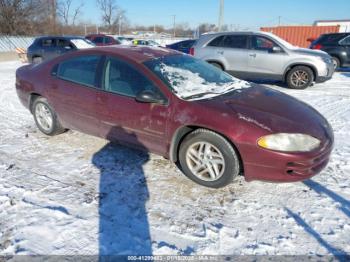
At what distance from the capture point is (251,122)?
297 cm

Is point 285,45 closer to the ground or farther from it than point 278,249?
farther from it

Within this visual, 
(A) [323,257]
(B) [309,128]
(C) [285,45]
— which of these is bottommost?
(A) [323,257]

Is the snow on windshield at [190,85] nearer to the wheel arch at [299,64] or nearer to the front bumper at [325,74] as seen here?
the wheel arch at [299,64]

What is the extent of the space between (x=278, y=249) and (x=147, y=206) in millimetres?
1283

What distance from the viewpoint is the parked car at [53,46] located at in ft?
42.9

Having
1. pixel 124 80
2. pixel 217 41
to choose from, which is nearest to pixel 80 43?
pixel 217 41

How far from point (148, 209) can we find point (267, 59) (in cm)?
710

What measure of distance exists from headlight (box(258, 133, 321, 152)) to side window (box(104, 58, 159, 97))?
137 centimetres

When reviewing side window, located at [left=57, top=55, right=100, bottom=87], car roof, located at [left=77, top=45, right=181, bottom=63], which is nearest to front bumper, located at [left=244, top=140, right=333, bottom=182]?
car roof, located at [left=77, top=45, right=181, bottom=63]

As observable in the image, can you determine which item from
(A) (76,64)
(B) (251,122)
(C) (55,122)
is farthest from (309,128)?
(C) (55,122)

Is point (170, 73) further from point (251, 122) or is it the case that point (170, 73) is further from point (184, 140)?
point (251, 122)

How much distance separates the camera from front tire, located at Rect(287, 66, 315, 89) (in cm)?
856

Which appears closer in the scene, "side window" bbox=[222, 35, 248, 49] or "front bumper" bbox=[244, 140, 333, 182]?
"front bumper" bbox=[244, 140, 333, 182]

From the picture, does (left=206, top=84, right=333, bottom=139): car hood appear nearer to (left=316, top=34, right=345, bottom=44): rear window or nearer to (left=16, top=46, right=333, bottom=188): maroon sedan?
(left=16, top=46, right=333, bottom=188): maroon sedan
